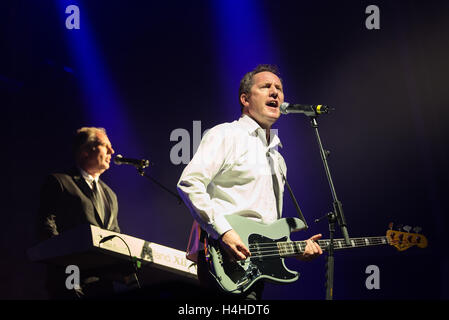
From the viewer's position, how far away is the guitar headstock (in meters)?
3.67

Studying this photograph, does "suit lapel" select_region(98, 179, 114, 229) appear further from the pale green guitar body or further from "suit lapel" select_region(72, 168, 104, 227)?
the pale green guitar body

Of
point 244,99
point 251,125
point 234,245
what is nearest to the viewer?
point 234,245

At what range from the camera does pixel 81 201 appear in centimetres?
376

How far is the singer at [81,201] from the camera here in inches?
126

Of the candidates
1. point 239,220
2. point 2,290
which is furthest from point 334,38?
point 2,290

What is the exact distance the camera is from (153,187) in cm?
479

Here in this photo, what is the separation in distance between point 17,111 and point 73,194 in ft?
4.00

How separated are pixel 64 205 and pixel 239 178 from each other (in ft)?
5.34

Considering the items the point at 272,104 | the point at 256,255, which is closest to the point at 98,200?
the point at 272,104

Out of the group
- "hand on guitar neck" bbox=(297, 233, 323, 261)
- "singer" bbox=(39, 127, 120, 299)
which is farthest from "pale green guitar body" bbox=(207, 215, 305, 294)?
"singer" bbox=(39, 127, 120, 299)

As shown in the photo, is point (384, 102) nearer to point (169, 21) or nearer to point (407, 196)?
point (407, 196)

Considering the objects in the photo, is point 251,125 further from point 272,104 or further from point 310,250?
point 310,250

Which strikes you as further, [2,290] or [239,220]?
[2,290]

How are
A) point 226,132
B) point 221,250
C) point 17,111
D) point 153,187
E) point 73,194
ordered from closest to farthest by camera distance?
point 221,250
point 226,132
point 73,194
point 17,111
point 153,187
